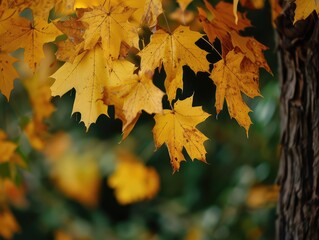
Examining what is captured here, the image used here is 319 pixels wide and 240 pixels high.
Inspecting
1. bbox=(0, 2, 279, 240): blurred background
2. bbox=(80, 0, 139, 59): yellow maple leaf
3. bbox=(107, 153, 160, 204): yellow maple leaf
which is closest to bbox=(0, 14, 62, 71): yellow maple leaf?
bbox=(80, 0, 139, 59): yellow maple leaf

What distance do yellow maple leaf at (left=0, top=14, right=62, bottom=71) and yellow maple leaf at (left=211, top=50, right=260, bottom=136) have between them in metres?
0.40

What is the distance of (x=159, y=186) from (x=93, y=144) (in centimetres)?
60

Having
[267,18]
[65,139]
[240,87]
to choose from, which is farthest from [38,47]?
[65,139]

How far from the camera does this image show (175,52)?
58.8 inches

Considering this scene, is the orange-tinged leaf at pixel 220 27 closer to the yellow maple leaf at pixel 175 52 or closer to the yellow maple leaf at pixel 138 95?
the yellow maple leaf at pixel 175 52

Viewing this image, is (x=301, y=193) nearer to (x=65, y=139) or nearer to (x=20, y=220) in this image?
(x=65, y=139)

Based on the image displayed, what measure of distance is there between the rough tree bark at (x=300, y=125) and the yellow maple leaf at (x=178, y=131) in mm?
386

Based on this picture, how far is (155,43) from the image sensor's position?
1.47 metres

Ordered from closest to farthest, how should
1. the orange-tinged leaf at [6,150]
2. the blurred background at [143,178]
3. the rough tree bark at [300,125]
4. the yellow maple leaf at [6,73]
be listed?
the yellow maple leaf at [6,73] < the rough tree bark at [300,125] < the orange-tinged leaf at [6,150] < the blurred background at [143,178]

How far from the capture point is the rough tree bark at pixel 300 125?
5.87 feet

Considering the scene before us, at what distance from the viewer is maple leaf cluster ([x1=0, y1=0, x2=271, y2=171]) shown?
Answer: 146cm

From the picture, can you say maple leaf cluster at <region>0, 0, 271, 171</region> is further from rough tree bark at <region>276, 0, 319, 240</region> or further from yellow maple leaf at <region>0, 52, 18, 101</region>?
rough tree bark at <region>276, 0, 319, 240</region>

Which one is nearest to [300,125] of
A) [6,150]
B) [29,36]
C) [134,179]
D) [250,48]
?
[250,48]

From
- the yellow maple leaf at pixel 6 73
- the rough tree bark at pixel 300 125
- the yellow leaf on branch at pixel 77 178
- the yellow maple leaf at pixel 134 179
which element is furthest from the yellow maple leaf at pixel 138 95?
the yellow leaf on branch at pixel 77 178
